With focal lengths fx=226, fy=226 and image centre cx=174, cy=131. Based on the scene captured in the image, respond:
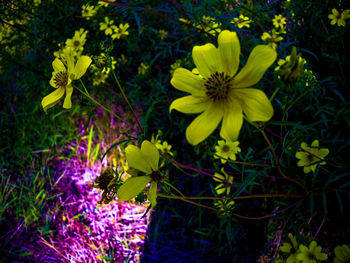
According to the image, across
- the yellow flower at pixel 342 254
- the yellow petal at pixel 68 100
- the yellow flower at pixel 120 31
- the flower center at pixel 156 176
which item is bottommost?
the yellow flower at pixel 342 254

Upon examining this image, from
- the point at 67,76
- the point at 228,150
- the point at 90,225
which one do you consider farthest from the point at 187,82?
the point at 90,225

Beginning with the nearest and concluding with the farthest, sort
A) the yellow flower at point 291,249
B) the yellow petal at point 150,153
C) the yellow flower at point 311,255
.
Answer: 1. the yellow petal at point 150,153
2. the yellow flower at point 311,255
3. the yellow flower at point 291,249

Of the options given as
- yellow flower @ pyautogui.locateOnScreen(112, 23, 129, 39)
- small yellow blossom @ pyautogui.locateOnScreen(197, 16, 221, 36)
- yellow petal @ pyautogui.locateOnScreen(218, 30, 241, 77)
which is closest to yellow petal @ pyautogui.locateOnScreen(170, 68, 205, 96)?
yellow petal @ pyautogui.locateOnScreen(218, 30, 241, 77)

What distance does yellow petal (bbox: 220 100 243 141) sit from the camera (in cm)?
69

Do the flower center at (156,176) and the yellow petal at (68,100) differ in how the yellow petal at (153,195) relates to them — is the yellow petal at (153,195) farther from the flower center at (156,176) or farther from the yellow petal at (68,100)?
the yellow petal at (68,100)

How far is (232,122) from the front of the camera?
0.71m

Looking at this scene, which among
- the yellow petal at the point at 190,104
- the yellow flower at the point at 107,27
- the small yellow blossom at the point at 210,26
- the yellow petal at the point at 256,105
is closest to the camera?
the yellow petal at the point at 256,105

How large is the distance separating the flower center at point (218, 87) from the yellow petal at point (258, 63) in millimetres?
81

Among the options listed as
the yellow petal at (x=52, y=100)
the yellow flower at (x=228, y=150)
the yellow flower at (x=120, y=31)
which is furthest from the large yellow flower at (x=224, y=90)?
the yellow flower at (x=120, y=31)

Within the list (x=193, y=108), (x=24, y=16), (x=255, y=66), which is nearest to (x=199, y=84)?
(x=193, y=108)

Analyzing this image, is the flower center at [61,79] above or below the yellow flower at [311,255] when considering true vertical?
above

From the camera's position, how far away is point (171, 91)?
2156 millimetres

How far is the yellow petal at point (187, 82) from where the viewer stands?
31.5 inches

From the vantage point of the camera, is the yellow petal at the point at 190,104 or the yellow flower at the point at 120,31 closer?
the yellow petal at the point at 190,104
